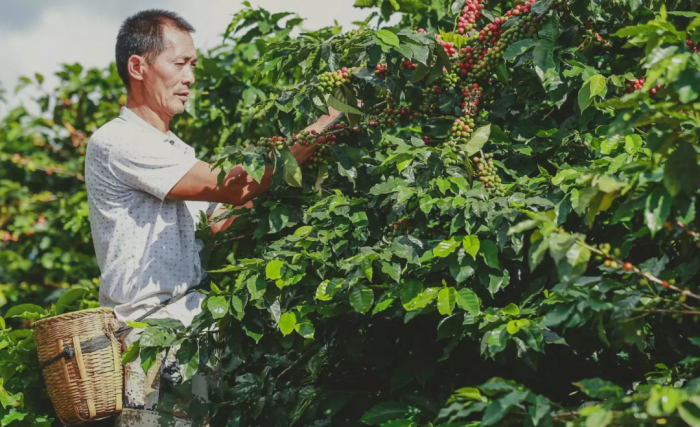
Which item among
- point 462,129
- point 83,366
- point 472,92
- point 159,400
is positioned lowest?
point 159,400

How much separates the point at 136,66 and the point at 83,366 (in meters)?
1.17

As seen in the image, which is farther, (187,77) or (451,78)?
(187,77)

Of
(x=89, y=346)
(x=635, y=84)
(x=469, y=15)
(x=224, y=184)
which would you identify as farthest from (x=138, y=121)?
(x=635, y=84)

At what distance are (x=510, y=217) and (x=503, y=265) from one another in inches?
8.6

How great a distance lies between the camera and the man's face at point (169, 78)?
323 centimetres

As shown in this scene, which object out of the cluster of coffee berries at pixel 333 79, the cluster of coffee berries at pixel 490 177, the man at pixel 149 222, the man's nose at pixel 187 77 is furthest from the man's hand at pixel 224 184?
the cluster of coffee berries at pixel 490 177

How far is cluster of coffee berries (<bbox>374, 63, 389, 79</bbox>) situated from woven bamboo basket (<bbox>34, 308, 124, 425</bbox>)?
3.99 feet

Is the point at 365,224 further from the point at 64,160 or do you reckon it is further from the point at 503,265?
the point at 64,160

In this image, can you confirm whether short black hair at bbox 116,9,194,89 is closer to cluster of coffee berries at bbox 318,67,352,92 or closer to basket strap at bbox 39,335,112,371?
cluster of coffee berries at bbox 318,67,352,92

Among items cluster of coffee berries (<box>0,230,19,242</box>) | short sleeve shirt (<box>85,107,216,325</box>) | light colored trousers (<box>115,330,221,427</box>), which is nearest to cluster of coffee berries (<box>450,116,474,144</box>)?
short sleeve shirt (<box>85,107,216,325</box>)

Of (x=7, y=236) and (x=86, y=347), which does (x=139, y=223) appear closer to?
(x=86, y=347)

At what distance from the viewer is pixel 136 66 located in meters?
3.26

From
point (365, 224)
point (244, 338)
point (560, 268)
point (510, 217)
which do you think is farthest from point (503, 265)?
point (244, 338)

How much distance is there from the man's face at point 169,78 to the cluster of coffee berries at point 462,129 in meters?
1.08
